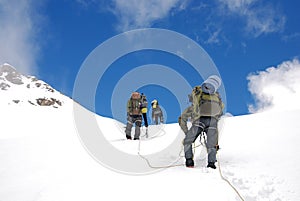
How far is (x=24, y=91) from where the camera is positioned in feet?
280

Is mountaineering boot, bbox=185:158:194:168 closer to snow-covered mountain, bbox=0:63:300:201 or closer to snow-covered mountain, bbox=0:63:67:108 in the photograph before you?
snow-covered mountain, bbox=0:63:300:201

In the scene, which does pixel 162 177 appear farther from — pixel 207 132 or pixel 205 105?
pixel 205 105

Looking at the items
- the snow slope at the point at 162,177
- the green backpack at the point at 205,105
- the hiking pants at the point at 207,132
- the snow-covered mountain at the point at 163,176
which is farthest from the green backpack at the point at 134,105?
the green backpack at the point at 205,105

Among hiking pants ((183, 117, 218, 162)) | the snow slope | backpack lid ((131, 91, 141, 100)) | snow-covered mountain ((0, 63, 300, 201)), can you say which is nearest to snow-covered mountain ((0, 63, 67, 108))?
backpack lid ((131, 91, 141, 100))

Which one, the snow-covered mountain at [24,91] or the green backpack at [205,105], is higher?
the snow-covered mountain at [24,91]

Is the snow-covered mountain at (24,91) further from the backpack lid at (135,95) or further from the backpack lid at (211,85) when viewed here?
the backpack lid at (211,85)

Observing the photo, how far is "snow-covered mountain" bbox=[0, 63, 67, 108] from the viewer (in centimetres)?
7581

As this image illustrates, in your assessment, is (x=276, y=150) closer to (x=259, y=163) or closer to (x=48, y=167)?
(x=259, y=163)

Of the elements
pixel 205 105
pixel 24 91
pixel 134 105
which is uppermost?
pixel 24 91

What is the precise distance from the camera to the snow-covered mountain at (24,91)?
75812mm

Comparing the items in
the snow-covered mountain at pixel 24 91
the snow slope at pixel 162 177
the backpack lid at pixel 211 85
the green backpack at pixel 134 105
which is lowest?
the snow slope at pixel 162 177

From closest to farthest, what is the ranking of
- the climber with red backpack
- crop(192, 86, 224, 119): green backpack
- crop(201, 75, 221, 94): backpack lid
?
crop(201, 75, 221, 94): backpack lid, crop(192, 86, 224, 119): green backpack, the climber with red backpack

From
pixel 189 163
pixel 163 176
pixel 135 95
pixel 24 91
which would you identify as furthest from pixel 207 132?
pixel 24 91

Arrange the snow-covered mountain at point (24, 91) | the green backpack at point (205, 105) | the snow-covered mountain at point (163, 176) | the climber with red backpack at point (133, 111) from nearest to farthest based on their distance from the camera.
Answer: the snow-covered mountain at point (163, 176)
the green backpack at point (205, 105)
the climber with red backpack at point (133, 111)
the snow-covered mountain at point (24, 91)
